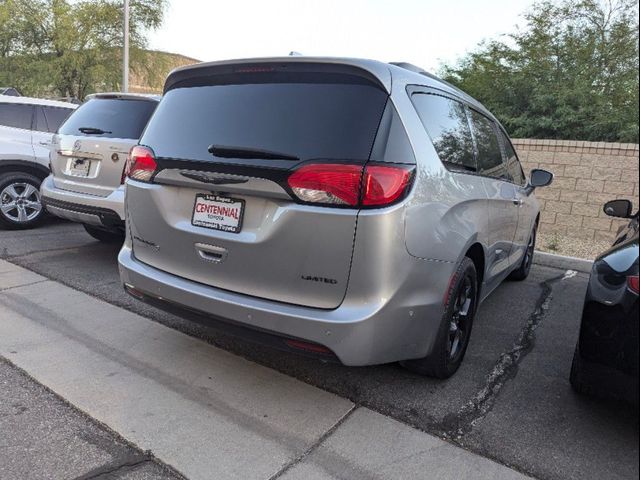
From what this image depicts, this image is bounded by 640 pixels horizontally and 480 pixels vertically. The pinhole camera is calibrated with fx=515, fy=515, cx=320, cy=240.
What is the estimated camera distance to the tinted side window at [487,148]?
12.3 ft

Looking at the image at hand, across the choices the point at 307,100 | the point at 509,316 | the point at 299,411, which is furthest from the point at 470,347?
the point at 307,100

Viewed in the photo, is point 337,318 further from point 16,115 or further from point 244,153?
point 16,115

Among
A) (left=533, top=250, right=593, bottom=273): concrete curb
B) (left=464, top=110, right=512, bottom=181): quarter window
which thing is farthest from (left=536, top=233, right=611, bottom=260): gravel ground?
(left=464, top=110, right=512, bottom=181): quarter window

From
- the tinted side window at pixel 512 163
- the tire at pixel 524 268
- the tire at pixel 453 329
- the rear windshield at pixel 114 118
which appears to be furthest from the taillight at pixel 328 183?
the tire at pixel 524 268

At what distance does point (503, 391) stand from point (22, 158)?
649cm

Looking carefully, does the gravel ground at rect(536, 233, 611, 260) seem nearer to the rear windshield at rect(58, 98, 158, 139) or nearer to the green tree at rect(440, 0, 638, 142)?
the green tree at rect(440, 0, 638, 142)

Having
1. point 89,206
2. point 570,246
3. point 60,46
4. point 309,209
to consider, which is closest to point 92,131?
point 89,206

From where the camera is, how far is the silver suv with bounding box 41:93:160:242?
198 inches

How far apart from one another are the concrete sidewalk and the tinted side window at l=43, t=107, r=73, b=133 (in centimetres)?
405

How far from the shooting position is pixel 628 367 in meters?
1.60

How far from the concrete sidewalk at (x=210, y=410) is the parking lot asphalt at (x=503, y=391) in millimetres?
133

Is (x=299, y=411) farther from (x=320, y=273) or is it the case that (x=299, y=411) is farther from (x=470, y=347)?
(x=470, y=347)

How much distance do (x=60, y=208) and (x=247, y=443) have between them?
390 centimetres

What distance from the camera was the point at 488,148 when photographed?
3.98 metres
